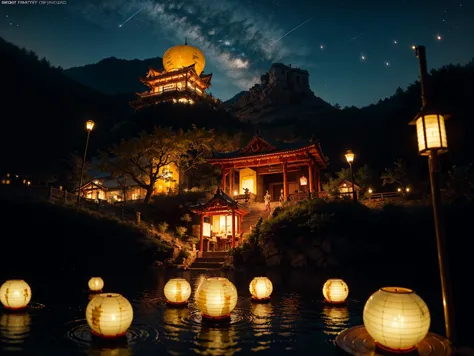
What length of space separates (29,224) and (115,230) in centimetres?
530

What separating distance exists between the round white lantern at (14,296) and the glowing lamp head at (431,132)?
8.88m

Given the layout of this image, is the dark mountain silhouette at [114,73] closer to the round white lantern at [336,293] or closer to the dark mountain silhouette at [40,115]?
the dark mountain silhouette at [40,115]

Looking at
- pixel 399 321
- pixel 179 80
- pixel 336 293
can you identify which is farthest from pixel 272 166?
pixel 179 80

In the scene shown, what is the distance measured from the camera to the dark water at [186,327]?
5.07 meters

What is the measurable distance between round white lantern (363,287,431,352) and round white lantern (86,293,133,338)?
394cm

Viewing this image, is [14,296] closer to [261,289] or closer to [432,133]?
[261,289]

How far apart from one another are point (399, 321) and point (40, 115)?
2981 inches

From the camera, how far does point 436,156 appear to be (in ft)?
17.7

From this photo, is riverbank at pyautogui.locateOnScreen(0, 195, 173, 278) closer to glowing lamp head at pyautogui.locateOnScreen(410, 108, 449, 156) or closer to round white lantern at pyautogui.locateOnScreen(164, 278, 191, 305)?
round white lantern at pyautogui.locateOnScreen(164, 278, 191, 305)

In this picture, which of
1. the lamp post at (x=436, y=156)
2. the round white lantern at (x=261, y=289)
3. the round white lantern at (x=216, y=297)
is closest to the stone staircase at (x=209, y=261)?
the round white lantern at (x=261, y=289)

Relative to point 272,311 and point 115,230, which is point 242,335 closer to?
point 272,311

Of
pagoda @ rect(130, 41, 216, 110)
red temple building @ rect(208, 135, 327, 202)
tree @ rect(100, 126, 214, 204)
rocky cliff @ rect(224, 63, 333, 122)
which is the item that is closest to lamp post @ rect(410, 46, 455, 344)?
red temple building @ rect(208, 135, 327, 202)

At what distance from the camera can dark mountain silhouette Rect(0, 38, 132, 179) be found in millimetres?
55344

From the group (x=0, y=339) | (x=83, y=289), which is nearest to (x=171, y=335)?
(x=0, y=339)
